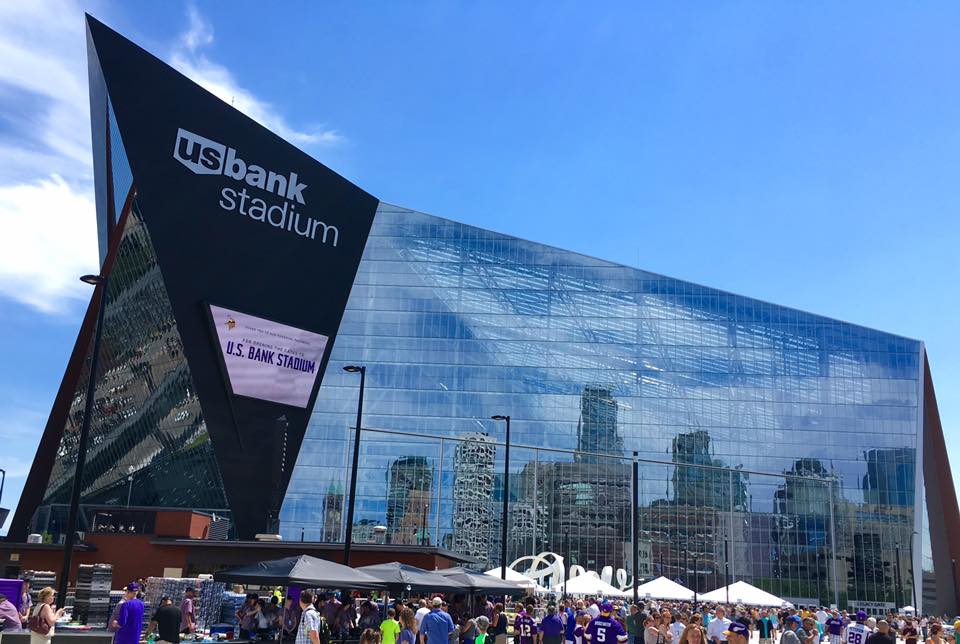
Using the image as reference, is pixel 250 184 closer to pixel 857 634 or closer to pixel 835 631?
pixel 835 631

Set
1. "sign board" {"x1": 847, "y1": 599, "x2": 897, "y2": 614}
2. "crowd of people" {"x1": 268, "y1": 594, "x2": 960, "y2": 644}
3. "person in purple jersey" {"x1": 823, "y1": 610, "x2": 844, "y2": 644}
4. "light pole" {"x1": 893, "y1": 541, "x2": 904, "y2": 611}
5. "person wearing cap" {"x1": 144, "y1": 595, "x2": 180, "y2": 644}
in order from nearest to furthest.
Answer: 1. "crowd of people" {"x1": 268, "y1": 594, "x2": 960, "y2": 644}
2. "person wearing cap" {"x1": 144, "y1": 595, "x2": 180, "y2": 644}
3. "person in purple jersey" {"x1": 823, "y1": 610, "x2": 844, "y2": 644}
4. "sign board" {"x1": 847, "y1": 599, "x2": 897, "y2": 614}
5. "light pole" {"x1": 893, "y1": 541, "x2": 904, "y2": 611}

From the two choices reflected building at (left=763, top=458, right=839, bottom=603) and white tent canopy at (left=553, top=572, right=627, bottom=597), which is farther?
reflected building at (left=763, top=458, right=839, bottom=603)

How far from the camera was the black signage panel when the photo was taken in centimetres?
4278

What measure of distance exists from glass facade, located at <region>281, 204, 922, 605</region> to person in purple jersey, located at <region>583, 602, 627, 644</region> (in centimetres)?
4903

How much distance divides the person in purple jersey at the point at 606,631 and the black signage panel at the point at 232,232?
107ft

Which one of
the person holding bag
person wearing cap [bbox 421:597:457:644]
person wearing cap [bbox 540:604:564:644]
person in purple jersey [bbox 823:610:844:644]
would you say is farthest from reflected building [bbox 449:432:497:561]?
the person holding bag

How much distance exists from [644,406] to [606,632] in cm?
5187

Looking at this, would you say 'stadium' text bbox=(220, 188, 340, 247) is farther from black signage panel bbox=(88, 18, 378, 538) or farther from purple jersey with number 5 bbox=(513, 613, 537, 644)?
purple jersey with number 5 bbox=(513, 613, 537, 644)

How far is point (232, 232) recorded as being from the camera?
45781 millimetres

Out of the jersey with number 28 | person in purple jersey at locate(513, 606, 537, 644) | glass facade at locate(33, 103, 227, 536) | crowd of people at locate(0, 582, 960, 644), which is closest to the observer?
crowd of people at locate(0, 582, 960, 644)

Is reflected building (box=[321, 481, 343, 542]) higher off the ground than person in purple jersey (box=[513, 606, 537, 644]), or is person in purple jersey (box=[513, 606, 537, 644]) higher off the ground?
reflected building (box=[321, 481, 343, 542])

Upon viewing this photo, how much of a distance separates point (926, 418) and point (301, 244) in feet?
176

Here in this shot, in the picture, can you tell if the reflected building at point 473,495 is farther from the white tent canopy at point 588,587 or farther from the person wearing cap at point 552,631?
the person wearing cap at point 552,631

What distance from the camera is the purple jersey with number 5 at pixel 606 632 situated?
16.1 meters
